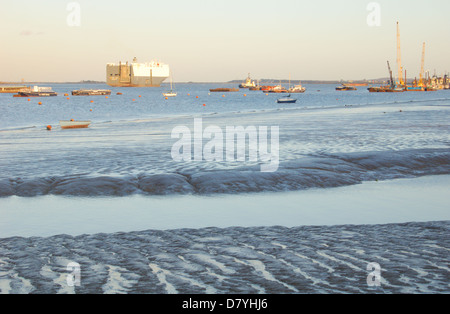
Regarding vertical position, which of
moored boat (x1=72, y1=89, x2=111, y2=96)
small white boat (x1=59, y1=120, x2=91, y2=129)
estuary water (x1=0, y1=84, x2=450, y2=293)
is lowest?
estuary water (x1=0, y1=84, x2=450, y2=293)

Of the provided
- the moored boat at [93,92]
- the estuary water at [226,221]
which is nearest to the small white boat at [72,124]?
the estuary water at [226,221]

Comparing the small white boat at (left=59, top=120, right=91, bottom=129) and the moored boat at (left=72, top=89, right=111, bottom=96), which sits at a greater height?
the moored boat at (left=72, top=89, right=111, bottom=96)

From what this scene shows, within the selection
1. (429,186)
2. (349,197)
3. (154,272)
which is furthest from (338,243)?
(429,186)

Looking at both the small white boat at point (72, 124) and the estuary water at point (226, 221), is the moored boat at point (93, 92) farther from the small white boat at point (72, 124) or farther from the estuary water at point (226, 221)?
the estuary water at point (226, 221)

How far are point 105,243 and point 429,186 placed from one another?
10.3 meters

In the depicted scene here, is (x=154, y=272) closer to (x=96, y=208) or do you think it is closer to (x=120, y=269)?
(x=120, y=269)

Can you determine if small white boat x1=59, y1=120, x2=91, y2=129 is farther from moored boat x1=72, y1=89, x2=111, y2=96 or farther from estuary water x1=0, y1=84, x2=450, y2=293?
moored boat x1=72, y1=89, x2=111, y2=96

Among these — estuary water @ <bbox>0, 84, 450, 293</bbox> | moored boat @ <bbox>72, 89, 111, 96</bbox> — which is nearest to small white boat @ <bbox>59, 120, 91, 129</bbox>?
estuary water @ <bbox>0, 84, 450, 293</bbox>

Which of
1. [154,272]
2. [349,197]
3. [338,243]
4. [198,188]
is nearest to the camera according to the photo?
[154,272]

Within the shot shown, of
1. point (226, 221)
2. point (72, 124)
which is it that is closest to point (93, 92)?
point (72, 124)

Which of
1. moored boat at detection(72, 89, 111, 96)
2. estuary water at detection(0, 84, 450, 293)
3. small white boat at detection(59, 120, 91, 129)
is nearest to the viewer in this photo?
estuary water at detection(0, 84, 450, 293)

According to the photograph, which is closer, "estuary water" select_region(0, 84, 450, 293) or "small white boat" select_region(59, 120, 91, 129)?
"estuary water" select_region(0, 84, 450, 293)

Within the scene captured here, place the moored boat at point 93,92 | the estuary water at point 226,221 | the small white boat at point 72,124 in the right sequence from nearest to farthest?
the estuary water at point 226,221, the small white boat at point 72,124, the moored boat at point 93,92

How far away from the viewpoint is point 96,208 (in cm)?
1273
